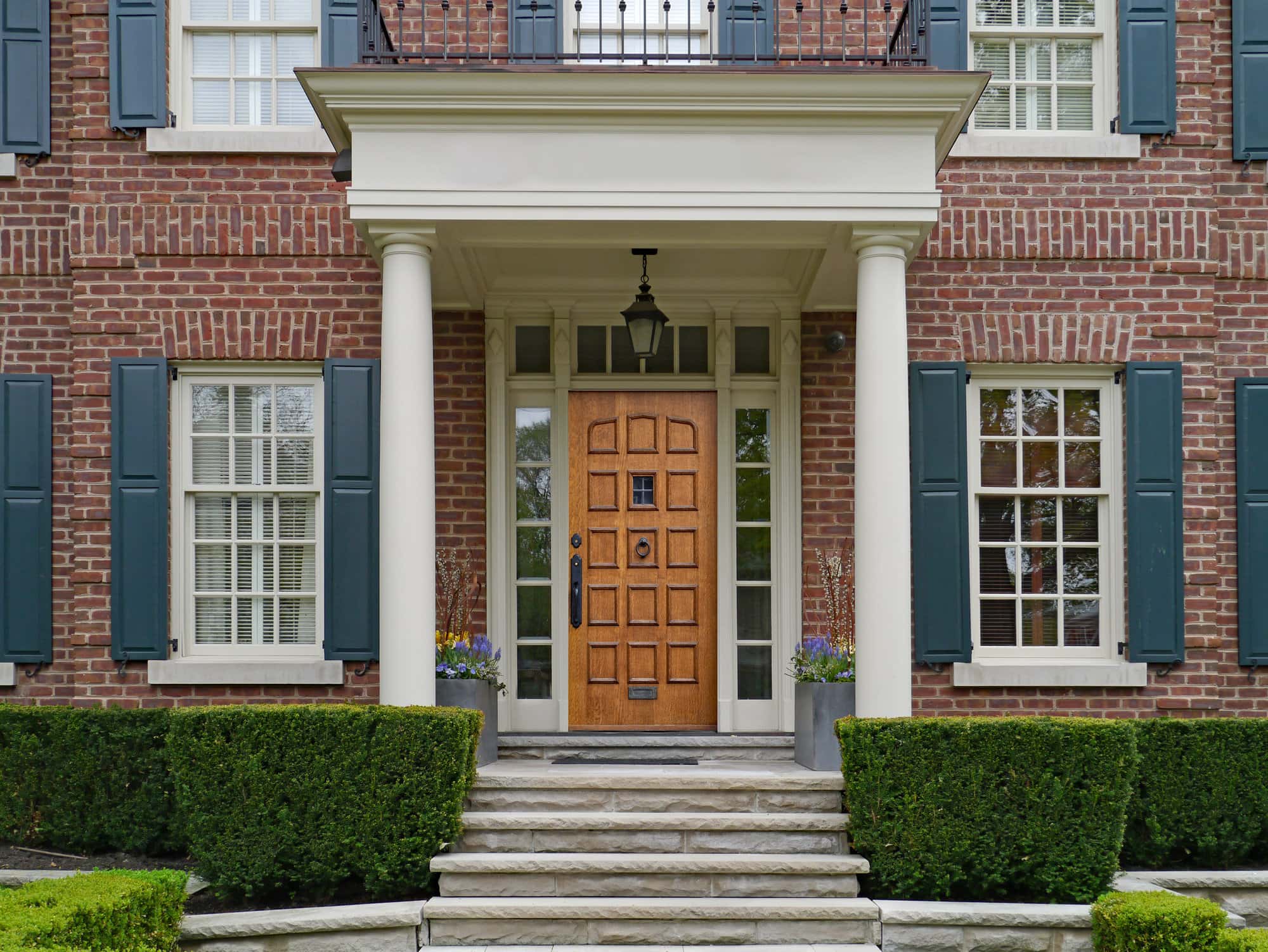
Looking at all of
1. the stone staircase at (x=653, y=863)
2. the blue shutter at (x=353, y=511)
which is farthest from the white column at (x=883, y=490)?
the blue shutter at (x=353, y=511)

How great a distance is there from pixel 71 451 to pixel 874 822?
17.7 ft

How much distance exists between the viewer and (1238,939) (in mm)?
4930

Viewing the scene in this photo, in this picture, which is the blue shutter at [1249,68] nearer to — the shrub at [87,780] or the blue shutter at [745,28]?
the blue shutter at [745,28]

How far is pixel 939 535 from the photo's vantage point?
7.58 meters

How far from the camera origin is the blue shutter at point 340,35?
766 centimetres

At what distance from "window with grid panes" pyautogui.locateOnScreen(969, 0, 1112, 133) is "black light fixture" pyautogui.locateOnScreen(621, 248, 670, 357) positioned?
250 centimetres

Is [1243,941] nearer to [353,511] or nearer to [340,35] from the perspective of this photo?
[353,511]

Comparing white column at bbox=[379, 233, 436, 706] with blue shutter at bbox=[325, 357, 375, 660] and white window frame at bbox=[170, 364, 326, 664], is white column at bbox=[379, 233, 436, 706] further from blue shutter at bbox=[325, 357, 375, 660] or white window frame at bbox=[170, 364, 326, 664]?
white window frame at bbox=[170, 364, 326, 664]

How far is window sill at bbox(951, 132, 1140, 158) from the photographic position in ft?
25.4

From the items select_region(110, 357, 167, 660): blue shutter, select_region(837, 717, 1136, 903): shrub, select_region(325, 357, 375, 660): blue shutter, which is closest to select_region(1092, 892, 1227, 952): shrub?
select_region(837, 717, 1136, 903): shrub

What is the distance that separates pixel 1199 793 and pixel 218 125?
7143mm

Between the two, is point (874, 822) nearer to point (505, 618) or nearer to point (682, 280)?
point (505, 618)

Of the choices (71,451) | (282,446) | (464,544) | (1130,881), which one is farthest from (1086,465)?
(71,451)

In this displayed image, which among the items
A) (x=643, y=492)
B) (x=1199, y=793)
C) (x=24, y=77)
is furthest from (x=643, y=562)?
(x=24, y=77)
